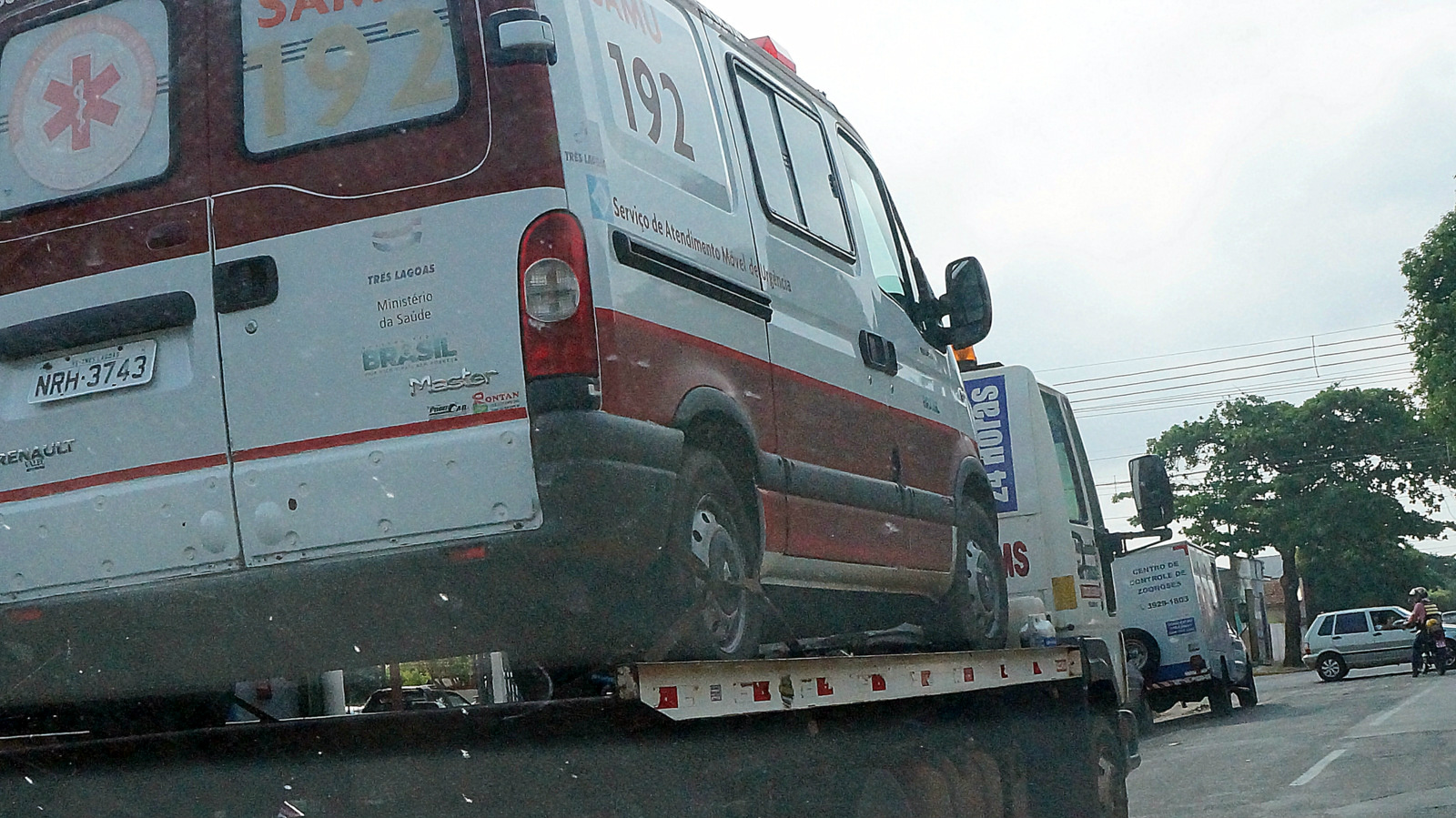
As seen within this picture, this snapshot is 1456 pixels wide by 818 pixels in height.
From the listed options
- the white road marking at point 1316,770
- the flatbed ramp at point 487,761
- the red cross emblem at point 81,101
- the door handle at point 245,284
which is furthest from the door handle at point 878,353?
the white road marking at point 1316,770

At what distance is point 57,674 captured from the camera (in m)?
4.02

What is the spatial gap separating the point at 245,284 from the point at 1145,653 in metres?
19.1

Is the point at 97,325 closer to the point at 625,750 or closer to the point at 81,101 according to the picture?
the point at 81,101

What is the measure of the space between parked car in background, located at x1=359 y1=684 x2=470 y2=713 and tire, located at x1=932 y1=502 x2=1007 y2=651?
85.6 inches

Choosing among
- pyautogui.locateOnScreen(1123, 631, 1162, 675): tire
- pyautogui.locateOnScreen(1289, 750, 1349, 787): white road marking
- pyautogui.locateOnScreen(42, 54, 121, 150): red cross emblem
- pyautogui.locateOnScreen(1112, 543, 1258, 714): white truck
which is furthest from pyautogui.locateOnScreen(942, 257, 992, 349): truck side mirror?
pyautogui.locateOnScreen(1123, 631, 1162, 675): tire

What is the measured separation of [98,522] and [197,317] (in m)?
0.55

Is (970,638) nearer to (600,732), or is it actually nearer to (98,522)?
(600,732)

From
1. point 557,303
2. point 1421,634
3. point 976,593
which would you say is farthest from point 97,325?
point 1421,634

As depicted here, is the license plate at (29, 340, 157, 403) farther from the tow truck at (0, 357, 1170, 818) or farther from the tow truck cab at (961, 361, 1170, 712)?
the tow truck cab at (961, 361, 1170, 712)

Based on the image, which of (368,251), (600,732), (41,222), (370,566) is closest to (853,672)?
(600,732)

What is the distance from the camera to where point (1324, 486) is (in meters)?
63.2

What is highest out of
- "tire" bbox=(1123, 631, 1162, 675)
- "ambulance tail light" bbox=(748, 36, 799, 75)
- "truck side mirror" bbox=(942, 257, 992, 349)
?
"ambulance tail light" bbox=(748, 36, 799, 75)

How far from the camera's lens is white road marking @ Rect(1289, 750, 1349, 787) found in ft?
37.8

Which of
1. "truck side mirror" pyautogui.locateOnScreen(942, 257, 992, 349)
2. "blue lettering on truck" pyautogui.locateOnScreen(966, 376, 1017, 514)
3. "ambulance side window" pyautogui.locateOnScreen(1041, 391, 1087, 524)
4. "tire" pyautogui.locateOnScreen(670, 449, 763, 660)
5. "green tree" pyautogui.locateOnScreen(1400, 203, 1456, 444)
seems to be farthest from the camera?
"green tree" pyautogui.locateOnScreen(1400, 203, 1456, 444)
